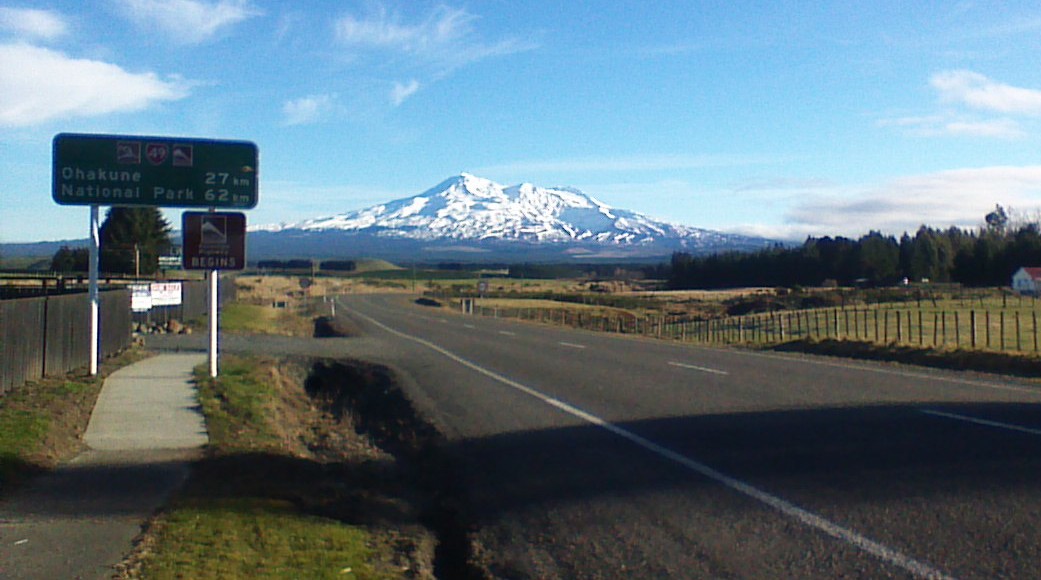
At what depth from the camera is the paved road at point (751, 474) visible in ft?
21.3

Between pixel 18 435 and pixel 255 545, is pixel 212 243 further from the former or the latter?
pixel 255 545

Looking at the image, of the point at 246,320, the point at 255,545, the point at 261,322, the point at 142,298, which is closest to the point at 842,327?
the point at 261,322

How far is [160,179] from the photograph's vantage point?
712 inches

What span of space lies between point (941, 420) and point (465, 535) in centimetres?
608

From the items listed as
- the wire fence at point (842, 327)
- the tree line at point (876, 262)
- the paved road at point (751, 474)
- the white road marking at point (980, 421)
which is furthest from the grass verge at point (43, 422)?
the tree line at point (876, 262)

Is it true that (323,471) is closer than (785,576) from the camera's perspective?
No

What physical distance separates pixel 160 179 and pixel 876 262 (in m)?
90.9

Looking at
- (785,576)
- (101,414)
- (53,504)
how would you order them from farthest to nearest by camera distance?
(101,414)
(53,504)
(785,576)

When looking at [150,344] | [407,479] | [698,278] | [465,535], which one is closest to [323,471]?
[407,479]

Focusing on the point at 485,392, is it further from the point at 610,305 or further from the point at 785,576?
the point at 610,305

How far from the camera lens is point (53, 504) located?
882 centimetres

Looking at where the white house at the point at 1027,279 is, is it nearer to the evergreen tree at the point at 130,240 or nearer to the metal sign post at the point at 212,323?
the evergreen tree at the point at 130,240

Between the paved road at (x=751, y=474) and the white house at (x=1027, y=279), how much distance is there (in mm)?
63564

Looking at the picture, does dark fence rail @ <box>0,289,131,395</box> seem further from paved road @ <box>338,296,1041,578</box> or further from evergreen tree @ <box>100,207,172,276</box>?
evergreen tree @ <box>100,207,172,276</box>
